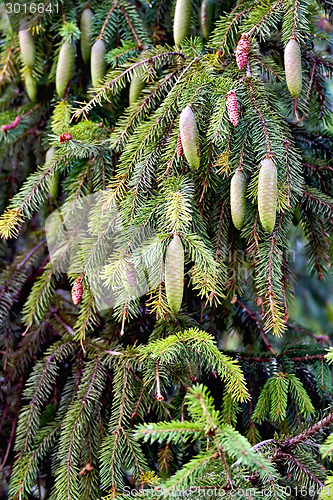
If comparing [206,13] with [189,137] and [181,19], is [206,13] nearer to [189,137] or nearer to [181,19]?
[181,19]

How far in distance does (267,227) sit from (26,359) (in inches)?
36.2

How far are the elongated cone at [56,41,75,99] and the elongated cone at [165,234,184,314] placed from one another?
2.15ft

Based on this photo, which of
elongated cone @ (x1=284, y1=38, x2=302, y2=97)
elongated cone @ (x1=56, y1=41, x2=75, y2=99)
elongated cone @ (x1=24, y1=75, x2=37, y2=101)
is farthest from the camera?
elongated cone @ (x1=24, y1=75, x2=37, y2=101)

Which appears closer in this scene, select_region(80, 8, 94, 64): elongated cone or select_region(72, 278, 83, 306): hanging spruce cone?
select_region(72, 278, 83, 306): hanging spruce cone

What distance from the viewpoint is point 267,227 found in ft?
2.72

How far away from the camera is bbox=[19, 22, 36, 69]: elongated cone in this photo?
1.28 metres

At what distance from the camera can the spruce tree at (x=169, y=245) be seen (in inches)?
34.5

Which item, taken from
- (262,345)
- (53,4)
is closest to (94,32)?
(53,4)

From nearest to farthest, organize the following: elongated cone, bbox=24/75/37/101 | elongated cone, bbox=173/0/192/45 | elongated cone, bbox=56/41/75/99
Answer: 1. elongated cone, bbox=173/0/192/45
2. elongated cone, bbox=56/41/75/99
3. elongated cone, bbox=24/75/37/101

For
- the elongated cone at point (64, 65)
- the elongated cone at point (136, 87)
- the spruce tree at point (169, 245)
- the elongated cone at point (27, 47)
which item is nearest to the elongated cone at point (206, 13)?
the spruce tree at point (169, 245)

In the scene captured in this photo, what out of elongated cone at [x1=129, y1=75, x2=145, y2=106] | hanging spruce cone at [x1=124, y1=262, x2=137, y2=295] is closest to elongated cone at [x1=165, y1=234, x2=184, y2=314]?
hanging spruce cone at [x1=124, y1=262, x2=137, y2=295]

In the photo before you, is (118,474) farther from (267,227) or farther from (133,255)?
(267,227)

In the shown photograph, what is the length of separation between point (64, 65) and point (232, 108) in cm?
57

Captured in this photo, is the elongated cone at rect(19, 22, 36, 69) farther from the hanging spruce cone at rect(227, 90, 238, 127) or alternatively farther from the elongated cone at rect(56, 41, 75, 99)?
the hanging spruce cone at rect(227, 90, 238, 127)
